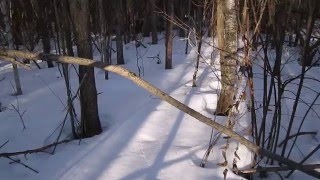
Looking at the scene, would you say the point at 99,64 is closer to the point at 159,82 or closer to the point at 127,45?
the point at 159,82

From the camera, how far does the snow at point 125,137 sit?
4.03m

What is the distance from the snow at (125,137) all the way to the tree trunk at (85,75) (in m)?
0.23

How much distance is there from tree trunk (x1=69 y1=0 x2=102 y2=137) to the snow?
234mm

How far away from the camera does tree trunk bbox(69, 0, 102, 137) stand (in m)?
4.51

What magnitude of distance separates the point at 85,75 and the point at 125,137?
0.98m

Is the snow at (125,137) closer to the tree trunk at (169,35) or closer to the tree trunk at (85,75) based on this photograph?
the tree trunk at (85,75)

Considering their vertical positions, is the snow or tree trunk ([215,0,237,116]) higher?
tree trunk ([215,0,237,116])

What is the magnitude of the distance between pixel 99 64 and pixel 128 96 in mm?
4923

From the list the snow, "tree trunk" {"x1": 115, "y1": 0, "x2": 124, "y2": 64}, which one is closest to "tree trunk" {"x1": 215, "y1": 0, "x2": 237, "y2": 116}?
the snow

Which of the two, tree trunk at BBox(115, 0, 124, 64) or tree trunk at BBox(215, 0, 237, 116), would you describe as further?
tree trunk at BBox(115, 0, 124, 64)

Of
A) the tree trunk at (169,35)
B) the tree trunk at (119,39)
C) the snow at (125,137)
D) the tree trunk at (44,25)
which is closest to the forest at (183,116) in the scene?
the snow at (125,137)

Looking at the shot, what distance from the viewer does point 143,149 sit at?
4.51 metres

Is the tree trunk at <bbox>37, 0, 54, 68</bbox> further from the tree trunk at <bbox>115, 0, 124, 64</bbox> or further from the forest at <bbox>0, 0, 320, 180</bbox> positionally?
the forest at <bbox>0, 0, 320, 180</bbox>

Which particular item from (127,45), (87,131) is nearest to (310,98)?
(87,131)
